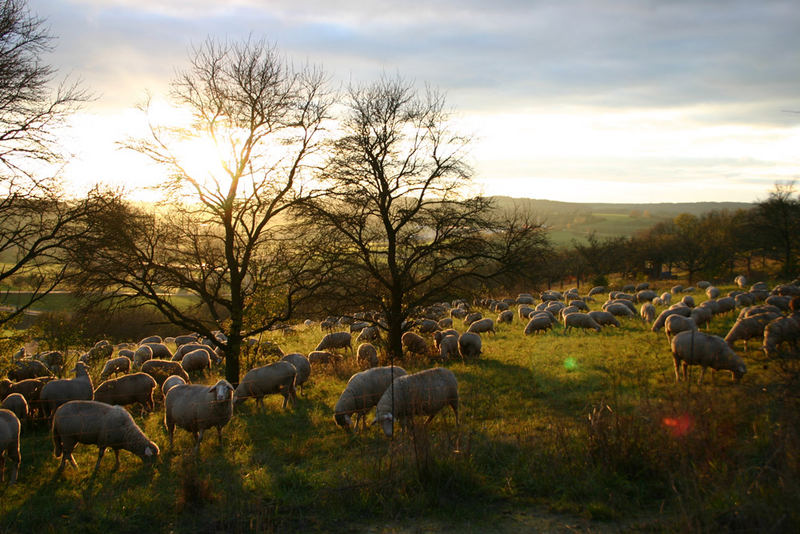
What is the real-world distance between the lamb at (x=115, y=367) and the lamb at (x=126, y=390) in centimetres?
696

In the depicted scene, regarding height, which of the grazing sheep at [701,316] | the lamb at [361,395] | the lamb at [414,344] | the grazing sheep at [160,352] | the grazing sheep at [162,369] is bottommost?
the grazing sheep at [160,352]

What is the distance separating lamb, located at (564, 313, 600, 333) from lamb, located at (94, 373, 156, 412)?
1840 centimetres

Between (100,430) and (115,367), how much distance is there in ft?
40.6

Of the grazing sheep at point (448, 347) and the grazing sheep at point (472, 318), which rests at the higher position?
the grazing sheep at point (448, 347)

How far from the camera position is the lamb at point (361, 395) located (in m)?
10.5

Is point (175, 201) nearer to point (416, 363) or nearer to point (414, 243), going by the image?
point (414, 243)

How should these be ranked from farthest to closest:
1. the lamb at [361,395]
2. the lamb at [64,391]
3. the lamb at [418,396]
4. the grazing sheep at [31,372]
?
the grazing sheep at [31,372] < the lamb at [64,391] < the lamb at [361,395] < the lamb at [418,396]

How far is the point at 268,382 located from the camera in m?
13.5

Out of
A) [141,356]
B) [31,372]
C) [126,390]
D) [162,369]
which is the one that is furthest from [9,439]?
[141,356]

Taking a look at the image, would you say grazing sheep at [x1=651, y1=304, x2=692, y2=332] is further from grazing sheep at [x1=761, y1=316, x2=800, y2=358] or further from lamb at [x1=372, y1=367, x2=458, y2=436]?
lamb at [x1=372, y1=367, x2=458, y2=436]

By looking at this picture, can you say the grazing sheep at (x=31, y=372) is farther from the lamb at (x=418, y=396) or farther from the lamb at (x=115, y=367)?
the lamb at (x=418, y=396)

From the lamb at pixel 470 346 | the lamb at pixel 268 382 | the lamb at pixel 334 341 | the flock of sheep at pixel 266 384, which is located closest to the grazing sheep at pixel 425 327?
the flock of sheep at pixel 266 384

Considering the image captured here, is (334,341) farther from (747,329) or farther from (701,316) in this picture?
(747,329)

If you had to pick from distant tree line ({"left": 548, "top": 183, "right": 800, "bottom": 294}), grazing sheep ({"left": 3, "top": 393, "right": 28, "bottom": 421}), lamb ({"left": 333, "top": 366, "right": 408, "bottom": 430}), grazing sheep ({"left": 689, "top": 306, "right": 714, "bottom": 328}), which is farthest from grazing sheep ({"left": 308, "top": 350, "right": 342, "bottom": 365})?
distant tree line ({"left": 548, "top": 183, "right": 800, "bottom": 294})
